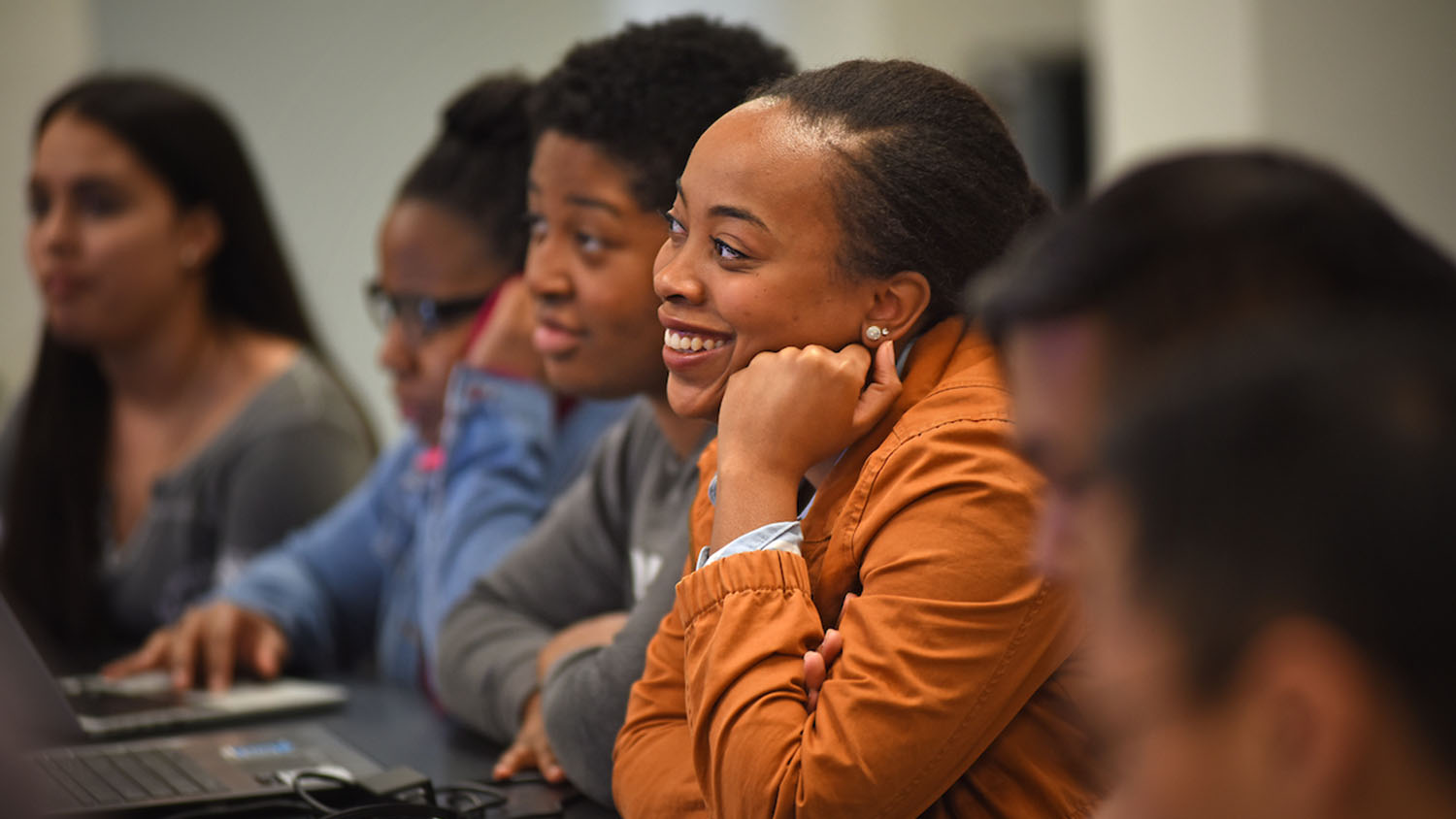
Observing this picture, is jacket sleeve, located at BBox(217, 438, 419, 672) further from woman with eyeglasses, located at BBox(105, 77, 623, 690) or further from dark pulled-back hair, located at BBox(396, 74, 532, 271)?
dark pulled-back hair, located at BBox(396, 74, 532, 271)

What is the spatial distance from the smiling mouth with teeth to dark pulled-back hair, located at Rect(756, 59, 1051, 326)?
0.39 feet

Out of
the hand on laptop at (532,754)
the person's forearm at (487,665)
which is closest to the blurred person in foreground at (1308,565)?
the hand on laptop at (532,754)

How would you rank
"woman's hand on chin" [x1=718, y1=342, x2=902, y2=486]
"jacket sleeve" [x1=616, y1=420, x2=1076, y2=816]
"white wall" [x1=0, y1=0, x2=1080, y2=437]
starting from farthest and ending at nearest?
"white wall" [x1=0, y1=0, x2=1080, y2=437], "woman's hand on chin" [x1=718, y1=342, x2=902, y2=486], "jacket sleeve" [x1=616, y1=420, x2=1076, y2=816]

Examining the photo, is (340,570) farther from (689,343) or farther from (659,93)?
(689,343)

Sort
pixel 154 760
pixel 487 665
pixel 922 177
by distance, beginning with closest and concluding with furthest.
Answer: pixel 922 177 → pixel 154 760 → pixel 487 665

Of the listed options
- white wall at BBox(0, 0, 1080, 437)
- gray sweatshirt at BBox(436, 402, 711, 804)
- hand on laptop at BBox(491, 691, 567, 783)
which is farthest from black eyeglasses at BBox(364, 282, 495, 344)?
white wall at BBox(0, 0, 1080, 437)

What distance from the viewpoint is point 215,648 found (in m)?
1.74

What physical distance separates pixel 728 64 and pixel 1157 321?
0.88m

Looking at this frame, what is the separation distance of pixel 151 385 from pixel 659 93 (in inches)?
60.1

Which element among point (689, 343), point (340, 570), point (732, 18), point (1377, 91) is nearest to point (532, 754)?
point (689, 343)

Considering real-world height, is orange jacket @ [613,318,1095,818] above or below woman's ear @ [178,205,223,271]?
below

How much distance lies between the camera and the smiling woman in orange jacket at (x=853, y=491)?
827mm

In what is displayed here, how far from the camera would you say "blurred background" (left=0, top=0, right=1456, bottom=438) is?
8.94ft

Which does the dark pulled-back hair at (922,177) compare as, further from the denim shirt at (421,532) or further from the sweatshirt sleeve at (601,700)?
the denim shirt at (421,532)
